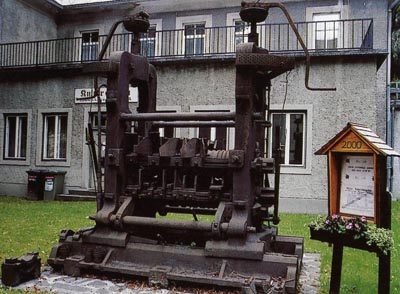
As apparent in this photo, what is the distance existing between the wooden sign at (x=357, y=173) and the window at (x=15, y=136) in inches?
596

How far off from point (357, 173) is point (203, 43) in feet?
42.6

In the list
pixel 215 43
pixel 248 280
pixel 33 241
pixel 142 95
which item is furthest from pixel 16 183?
pixel 248 280

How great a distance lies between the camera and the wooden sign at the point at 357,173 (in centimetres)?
473

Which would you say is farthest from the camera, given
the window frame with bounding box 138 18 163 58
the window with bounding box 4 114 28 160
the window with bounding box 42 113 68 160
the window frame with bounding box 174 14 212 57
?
the window with bounding box 4 114 28 160

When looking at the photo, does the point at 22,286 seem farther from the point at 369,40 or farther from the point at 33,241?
the point at 369,40

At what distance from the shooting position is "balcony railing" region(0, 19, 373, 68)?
15820 mm

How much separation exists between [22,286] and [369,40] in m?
11.8

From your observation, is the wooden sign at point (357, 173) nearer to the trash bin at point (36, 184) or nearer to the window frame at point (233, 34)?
the window frame at point (233, 34)

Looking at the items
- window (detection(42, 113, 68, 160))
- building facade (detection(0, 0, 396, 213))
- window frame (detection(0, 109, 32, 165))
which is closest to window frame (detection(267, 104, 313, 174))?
building facade (detection(0, 0, 396, 213))

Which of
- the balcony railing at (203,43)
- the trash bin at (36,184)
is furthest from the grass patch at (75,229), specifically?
the balcony railing at (203,43)

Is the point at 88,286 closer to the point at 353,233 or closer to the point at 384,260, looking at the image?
the point at 353,233

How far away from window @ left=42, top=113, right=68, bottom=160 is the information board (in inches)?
540

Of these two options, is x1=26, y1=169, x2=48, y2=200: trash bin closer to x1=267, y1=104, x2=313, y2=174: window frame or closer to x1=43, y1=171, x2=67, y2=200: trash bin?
x1=43, y1=171, x2=67, y2=200: trash bin

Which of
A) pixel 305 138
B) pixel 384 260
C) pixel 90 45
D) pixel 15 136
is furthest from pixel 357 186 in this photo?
pixel 90 45
